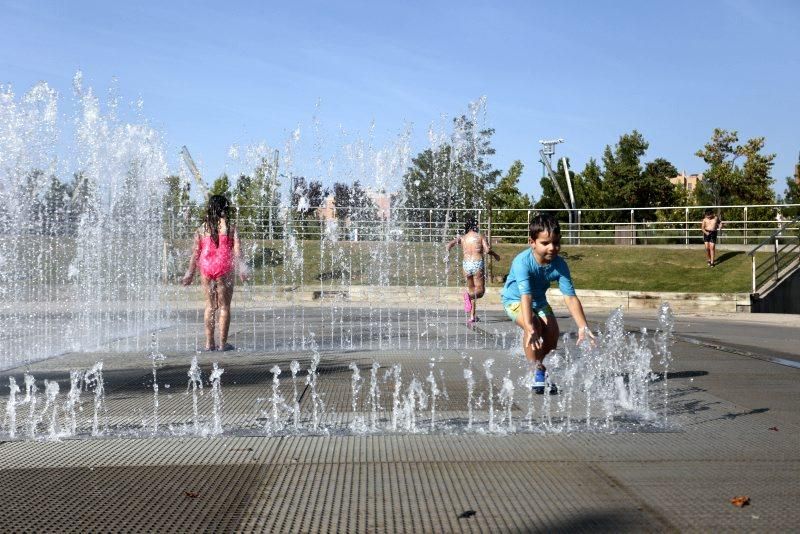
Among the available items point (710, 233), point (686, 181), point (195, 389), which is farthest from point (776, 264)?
point (686, 181)

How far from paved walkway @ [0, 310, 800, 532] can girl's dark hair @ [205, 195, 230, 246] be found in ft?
11.3

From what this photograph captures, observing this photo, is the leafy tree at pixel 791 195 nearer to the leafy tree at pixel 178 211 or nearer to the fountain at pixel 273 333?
the fountain at pixel 273 333

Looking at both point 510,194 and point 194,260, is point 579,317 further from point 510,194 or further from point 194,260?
point 510,194

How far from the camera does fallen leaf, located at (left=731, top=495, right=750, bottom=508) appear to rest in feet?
12.3

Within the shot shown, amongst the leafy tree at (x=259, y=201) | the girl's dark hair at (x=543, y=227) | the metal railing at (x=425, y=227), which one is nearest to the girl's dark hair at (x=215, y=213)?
the girl's dark hair at (x=543, y=227)

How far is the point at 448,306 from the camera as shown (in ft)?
70.8

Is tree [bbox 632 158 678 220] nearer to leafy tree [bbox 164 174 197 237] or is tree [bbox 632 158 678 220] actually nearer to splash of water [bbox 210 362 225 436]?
leafy tree [bbox 164 174 197 237]

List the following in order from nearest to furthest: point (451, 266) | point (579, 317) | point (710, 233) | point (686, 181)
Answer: point (579, 317)
point (710, 233)
point (451, 266)
point (686, 181)

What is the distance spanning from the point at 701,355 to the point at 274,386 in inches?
202

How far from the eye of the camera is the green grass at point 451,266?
82.3 feet

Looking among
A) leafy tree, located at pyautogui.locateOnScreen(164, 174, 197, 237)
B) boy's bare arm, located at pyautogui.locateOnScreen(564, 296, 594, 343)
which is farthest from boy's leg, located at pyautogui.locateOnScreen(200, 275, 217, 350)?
leafy tree, located at pyautogui.locateOnScreen(164, 174, 197, 237)

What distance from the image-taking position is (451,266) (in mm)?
31016

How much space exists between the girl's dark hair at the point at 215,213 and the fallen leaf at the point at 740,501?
7.35m

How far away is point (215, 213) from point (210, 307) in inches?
42.4
